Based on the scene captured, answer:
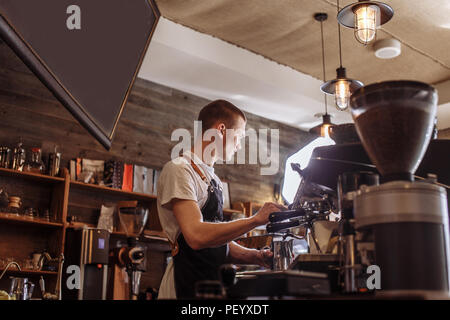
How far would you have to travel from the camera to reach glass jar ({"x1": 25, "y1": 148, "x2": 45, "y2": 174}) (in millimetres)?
4605

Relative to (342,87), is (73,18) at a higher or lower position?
lower

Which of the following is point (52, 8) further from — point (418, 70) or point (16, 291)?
point (418, 70)

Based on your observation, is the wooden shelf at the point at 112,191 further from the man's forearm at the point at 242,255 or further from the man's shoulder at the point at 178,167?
the man's shoulder at the point at 178,167

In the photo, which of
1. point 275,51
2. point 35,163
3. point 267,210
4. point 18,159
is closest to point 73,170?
point 35,163

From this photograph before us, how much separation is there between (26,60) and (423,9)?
4.09m

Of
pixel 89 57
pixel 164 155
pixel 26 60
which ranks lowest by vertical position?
pixel 26 60

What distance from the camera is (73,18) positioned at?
7.29 feet

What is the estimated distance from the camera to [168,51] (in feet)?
17.2

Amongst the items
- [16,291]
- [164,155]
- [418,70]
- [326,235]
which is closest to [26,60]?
[326,235]

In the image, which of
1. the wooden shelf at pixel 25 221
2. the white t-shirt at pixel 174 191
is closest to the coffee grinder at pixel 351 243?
the white t-shirt at pixel 174 191

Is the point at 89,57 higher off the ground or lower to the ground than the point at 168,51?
lower

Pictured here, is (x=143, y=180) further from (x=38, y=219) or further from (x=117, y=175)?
(x=38, y=219)

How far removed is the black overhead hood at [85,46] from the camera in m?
1.85

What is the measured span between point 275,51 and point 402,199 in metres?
4.96
